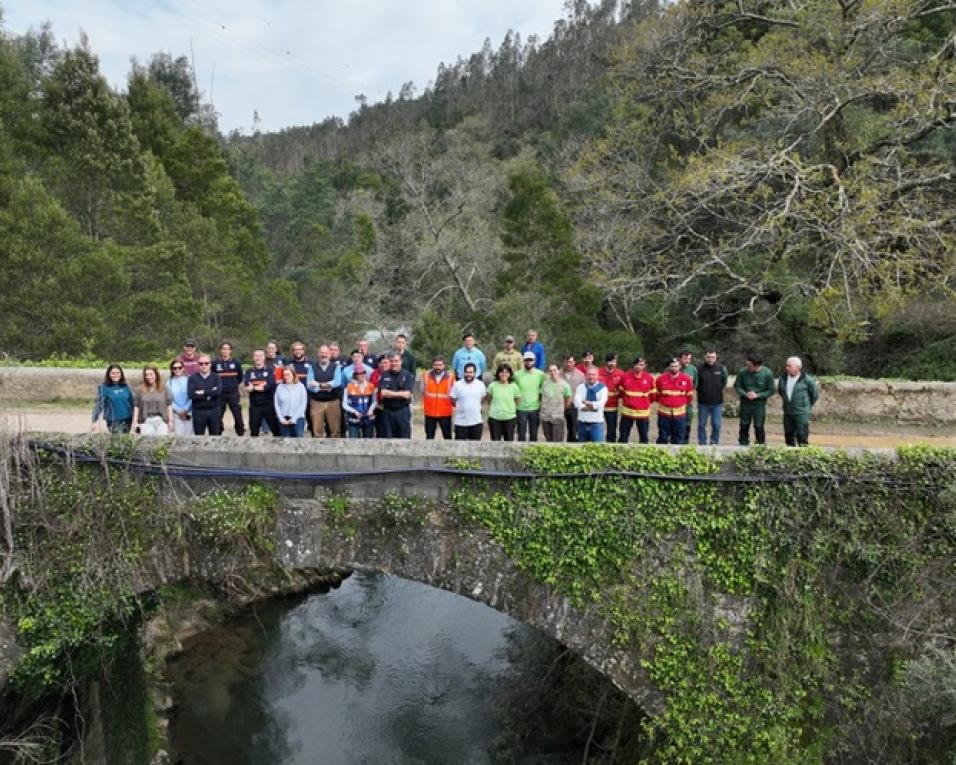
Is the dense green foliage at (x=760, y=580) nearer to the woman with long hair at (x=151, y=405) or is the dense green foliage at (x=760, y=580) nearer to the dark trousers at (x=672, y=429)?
the dark trousers at (x=672, y=429)

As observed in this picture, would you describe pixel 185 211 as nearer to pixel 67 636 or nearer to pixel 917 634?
pixel 67 636

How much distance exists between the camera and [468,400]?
8250 millimetres

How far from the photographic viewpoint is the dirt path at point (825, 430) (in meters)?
9.80

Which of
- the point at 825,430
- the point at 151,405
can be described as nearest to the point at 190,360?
the point at 151,405

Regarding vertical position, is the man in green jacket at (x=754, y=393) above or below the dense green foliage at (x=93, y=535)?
above

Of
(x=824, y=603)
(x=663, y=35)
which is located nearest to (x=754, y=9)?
(x=663, y=35)

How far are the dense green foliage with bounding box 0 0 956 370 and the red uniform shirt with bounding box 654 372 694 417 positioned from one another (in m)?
4.08

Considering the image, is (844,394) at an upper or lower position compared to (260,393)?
lower

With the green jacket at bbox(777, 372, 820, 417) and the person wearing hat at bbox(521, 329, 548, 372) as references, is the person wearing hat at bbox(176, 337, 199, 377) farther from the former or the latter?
the green jacket at bbox(777, 372, 820, 417)

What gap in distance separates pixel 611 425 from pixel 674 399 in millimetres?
988

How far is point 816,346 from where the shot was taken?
16.9m

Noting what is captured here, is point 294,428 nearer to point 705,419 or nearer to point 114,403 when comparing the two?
point 114,403

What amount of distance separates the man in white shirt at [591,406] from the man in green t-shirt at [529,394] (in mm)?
489

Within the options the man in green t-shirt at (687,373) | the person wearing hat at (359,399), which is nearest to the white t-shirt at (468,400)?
the person wearing hat at (359,399)
